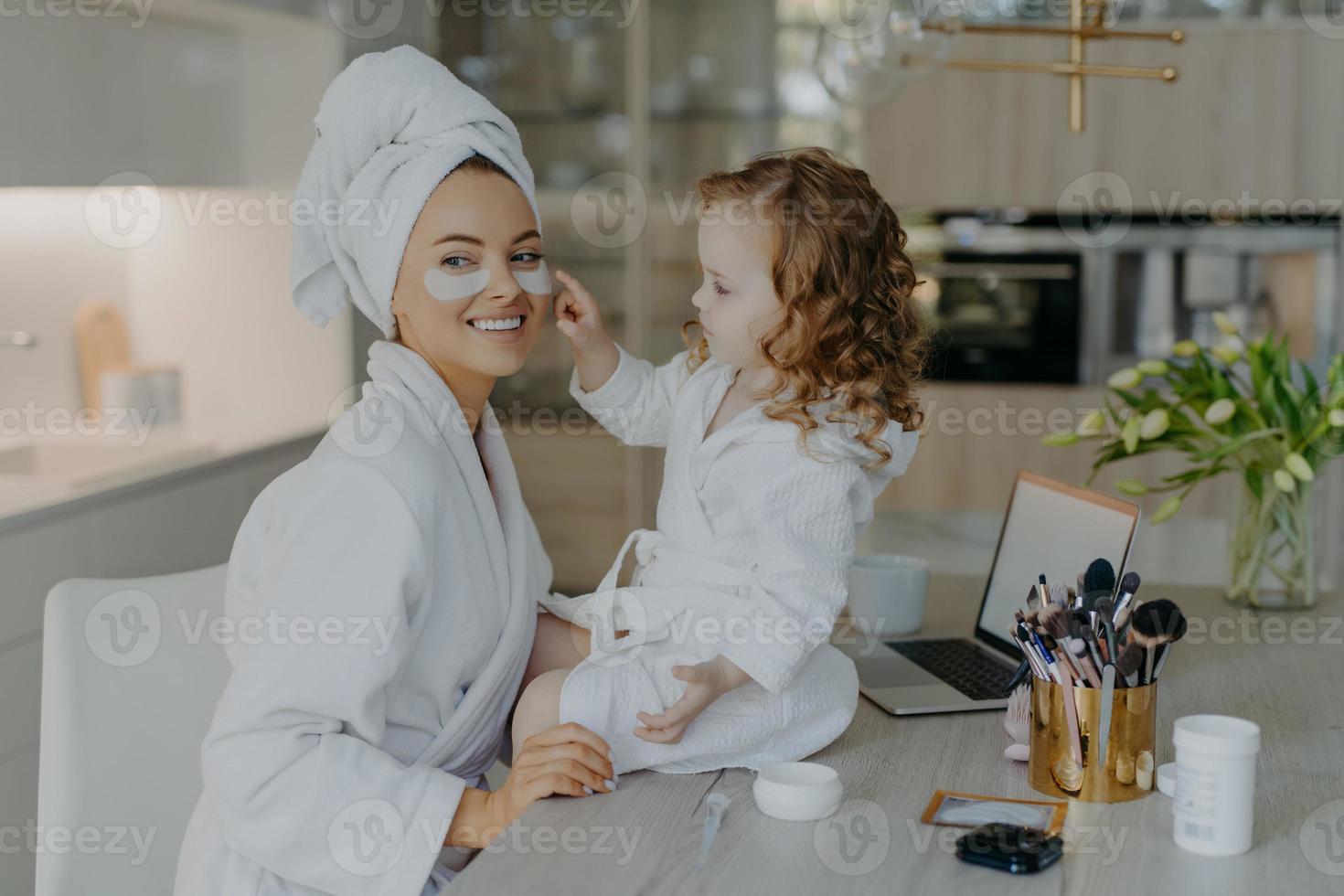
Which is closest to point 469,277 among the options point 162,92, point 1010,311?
point 162,92

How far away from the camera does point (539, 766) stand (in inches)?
46.9

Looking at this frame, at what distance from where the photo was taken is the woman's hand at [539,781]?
3.86 ft

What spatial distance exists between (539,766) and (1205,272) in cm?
337

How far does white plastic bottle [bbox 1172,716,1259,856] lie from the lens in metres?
1.08

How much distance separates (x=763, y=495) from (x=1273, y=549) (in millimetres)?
1061

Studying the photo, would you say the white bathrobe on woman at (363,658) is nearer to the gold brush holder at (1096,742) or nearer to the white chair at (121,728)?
the white chair at (121,728)

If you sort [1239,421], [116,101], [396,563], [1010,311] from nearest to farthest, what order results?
[396,563], [1239,421], [116,101], [1010,311]

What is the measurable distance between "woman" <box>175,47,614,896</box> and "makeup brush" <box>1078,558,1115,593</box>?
0.48 metres

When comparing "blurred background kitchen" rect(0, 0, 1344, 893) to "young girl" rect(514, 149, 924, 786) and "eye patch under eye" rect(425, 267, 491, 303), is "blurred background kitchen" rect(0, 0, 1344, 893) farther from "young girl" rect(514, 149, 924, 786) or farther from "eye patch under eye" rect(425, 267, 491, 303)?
"eye patch under eye" rect(425, 267, 491, 303)

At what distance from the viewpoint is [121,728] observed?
1417mm

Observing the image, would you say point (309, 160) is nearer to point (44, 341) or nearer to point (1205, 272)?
point (44, 341)

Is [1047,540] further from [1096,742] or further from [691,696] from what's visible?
Answer: [691,696]

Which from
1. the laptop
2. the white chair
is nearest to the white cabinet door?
the white chair

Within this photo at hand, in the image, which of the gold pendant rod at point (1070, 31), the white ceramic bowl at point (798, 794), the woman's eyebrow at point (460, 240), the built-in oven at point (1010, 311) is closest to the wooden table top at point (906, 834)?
the white ceramic bowl at point (798, 794)
